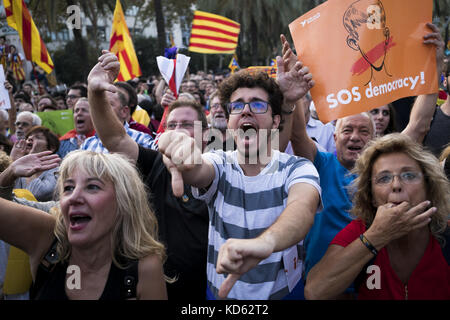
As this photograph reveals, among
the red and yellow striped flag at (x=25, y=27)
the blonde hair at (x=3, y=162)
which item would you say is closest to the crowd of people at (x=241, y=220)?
the blonde hair at (x=3, y=162)

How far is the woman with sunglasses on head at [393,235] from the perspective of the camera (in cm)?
216

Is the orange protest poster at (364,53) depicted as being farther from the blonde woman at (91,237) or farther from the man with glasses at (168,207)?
the blonde woman at (91,237)

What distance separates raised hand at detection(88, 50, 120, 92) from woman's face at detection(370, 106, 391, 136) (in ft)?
7.53

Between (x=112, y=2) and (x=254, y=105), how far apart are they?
695 inches

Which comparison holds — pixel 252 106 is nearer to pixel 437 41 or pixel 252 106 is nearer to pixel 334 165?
pixel 334 165

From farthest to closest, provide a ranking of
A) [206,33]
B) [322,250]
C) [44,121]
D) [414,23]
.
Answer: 1. [206,33]
2. [44,121]
3. [414,23]
4. [322,250]

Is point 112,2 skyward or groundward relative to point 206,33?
skyward

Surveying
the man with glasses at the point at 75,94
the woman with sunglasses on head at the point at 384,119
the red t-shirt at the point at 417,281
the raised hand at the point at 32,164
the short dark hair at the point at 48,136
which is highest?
the man with glasses at the point at 75,94

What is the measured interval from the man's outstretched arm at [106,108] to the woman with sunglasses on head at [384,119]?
2.16 m

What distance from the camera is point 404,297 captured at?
2213 mm

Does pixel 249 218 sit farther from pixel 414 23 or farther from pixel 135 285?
pixel 414 23

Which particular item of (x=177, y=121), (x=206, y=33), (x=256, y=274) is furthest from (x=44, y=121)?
(x=256, y=274)
